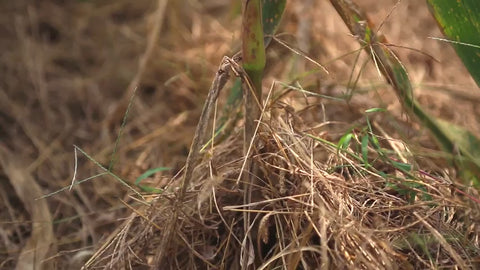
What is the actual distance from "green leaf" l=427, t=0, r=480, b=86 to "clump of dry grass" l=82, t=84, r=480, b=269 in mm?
214

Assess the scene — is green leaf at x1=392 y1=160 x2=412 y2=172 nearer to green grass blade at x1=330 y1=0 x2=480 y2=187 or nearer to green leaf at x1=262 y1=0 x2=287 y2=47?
green grass blade at x1=330 y1=0 x2=480 y2=187

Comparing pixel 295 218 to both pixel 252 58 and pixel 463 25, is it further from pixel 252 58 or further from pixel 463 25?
pixel 463 25

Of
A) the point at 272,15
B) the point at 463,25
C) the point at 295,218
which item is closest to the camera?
the point at 295,218

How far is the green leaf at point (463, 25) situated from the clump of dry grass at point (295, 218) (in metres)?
0.21

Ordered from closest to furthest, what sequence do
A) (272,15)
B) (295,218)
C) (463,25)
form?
(295,218) → (463,25) → (272,15)

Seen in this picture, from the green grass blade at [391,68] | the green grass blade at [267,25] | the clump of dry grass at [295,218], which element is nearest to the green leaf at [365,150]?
the clump of dry grass at [295,218]

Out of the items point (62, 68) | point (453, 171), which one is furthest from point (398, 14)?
point (62, 68)

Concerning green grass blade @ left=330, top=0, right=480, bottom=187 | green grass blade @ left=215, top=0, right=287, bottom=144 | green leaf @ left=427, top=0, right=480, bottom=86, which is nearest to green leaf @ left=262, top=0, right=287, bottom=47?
green grass blade @ left=215, top=0, right=287, bottom=144

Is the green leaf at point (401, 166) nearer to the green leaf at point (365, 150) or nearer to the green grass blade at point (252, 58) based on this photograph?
the green leaf at point (365, 150)

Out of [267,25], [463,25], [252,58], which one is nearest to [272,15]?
[267,25]

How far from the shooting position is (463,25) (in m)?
1.02

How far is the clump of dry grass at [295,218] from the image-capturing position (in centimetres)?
86

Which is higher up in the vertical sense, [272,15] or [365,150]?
[272,15]

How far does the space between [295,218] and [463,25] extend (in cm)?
44
